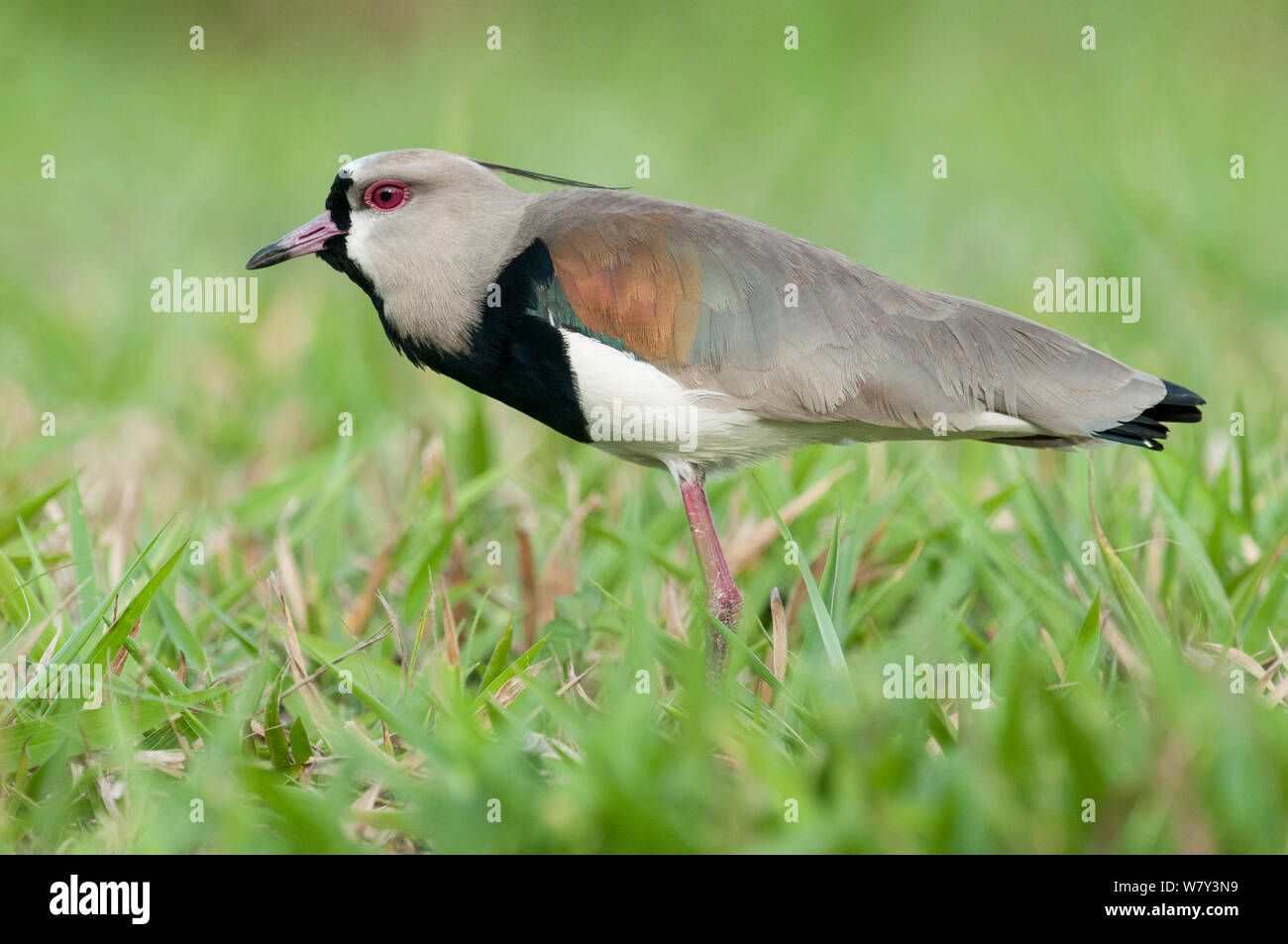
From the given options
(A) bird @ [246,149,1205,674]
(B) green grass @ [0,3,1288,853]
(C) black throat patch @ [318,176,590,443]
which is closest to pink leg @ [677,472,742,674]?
(A) bird @ [246,149,1205,674]

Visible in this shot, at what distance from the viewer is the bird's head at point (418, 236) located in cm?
311

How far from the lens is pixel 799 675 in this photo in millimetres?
2840

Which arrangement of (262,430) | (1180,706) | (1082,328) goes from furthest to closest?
(1082,328) → (262,430) → (1180,706)

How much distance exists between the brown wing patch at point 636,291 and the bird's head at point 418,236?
23 cm

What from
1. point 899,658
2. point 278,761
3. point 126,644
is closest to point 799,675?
point 899,658

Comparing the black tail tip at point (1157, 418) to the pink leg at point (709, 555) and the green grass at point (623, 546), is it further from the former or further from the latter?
the pink leg at point (709, 555)

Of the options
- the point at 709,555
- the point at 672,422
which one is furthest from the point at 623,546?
the point at 672,422

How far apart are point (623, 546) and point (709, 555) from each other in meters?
0.44

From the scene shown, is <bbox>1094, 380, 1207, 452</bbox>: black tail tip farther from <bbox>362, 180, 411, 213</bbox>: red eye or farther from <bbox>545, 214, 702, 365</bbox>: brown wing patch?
<bbox>362, 180, 411, 213</bbox>: red eye

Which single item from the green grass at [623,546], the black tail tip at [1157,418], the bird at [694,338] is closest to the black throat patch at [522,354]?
the bird at [694,338]

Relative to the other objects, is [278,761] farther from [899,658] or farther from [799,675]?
[899,658]

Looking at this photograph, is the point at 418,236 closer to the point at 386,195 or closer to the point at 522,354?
the point at 386,195

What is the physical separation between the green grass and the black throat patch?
1.46 ft
